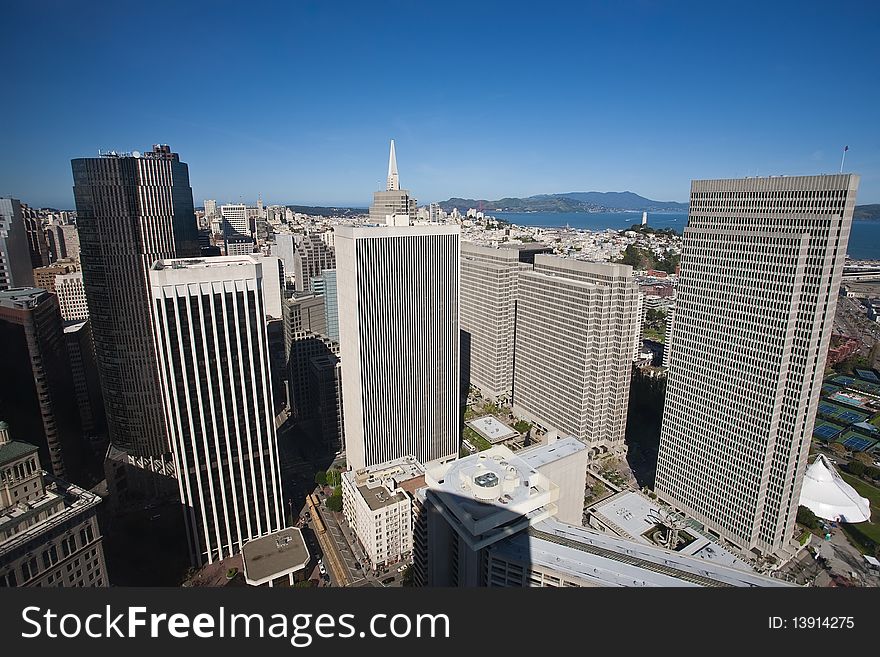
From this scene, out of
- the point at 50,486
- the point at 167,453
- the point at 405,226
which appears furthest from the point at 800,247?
the point at 167,453

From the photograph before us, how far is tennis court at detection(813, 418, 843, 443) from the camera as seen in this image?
31.2m

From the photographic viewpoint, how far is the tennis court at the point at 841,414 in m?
33.3

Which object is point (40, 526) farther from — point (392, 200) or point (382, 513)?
point (392, 200)

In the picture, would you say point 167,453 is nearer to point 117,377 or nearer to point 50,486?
point 117,377

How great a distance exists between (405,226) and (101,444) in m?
21.9

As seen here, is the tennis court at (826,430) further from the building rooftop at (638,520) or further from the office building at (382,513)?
the office building at (382,513)

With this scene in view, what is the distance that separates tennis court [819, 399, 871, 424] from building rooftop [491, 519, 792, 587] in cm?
2841

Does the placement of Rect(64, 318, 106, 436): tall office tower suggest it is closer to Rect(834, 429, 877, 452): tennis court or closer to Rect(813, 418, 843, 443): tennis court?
Rect(813, 418, 843, 443): tennis court

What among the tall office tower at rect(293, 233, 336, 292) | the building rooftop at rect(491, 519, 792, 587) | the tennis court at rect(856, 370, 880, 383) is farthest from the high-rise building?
the tennis court at rect(856, 370, 880, 383)

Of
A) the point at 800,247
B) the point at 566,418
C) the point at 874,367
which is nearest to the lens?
the point at 800,247

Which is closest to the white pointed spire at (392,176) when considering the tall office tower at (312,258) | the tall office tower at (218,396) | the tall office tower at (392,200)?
the tall office tower at (392,200)

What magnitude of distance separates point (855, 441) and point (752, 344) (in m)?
19.3

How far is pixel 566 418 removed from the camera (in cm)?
3091

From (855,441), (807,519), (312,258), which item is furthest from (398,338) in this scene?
(855,441)
